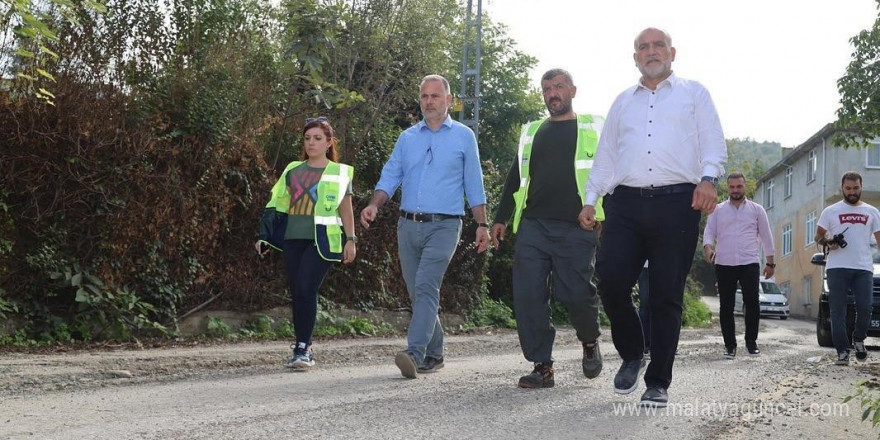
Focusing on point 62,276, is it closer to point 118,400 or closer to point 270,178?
point 270,178

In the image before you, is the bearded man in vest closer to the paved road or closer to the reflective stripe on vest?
the paved road

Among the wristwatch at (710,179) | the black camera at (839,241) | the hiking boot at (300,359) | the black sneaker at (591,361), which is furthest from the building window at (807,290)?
the wristwatch at (710,179)

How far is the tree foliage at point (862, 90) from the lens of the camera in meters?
20.9

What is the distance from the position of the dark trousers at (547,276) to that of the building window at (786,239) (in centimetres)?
5657

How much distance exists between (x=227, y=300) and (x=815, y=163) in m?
47.1

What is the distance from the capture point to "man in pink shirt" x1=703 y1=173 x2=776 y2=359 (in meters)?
10.6

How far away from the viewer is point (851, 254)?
10602 millimetres

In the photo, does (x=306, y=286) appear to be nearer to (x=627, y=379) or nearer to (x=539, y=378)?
(x=539, y=378)

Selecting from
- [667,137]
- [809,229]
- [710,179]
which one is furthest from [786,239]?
[710,179]

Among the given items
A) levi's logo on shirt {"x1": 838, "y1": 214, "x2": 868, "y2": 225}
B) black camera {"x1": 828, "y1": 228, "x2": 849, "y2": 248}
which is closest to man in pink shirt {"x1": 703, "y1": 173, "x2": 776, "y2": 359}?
black camera {"x1": 828, "y1": 228, "x2": 849, "y2": 248}

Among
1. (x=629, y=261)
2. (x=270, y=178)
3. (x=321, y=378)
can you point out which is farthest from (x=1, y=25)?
(x=629, y=261)

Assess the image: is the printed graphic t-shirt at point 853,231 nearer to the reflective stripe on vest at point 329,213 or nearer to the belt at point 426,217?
the belt at point 426,217

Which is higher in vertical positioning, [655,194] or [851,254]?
[655,194]

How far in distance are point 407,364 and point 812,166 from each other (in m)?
51.3
